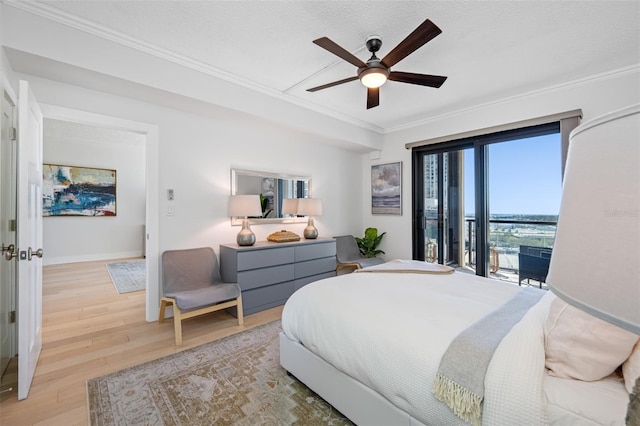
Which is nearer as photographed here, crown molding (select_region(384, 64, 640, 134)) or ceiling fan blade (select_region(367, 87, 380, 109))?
ceiling fan blade (select_region(367, 87, 380, 109))

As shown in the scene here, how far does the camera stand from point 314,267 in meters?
4.00

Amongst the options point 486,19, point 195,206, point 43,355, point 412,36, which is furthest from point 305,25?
point 43,355

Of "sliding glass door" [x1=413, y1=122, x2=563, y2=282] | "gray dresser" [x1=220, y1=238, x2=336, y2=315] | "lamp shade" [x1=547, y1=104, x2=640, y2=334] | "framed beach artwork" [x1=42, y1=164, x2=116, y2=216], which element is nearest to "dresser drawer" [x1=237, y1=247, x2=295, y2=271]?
"gray dresser" [x1=220, y1=238, x2=336, y2=315]

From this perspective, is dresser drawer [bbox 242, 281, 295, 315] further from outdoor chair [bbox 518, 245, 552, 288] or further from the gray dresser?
outdoor chair [bbox 518, 245, 552, 288]

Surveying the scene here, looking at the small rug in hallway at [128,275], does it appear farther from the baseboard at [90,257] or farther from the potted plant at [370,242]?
the potted plant at [370,242]

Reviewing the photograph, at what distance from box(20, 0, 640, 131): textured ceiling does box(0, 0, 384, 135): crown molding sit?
0.10 ft

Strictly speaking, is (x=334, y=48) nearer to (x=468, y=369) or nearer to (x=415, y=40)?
(x=415, y=40)

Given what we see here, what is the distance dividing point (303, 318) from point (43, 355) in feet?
7.60

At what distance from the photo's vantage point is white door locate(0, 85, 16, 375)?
6.86 ft

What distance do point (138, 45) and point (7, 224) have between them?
1774mm

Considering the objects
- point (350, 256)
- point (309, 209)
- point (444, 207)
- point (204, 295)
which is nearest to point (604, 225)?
point (204, 295)

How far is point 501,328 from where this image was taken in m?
1.40

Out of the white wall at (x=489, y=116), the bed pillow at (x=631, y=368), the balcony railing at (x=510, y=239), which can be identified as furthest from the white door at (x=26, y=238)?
the balcony railing at (x=510, y=239)

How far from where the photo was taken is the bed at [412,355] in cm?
101
